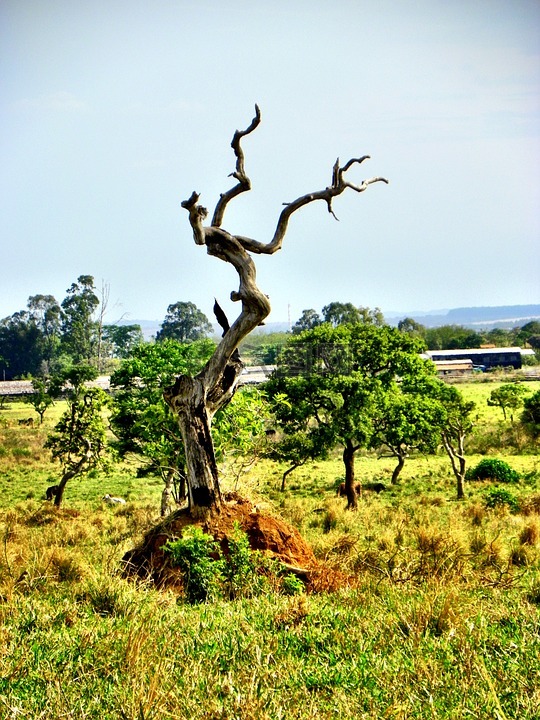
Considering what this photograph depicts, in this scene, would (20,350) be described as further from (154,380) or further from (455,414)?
(154,380)

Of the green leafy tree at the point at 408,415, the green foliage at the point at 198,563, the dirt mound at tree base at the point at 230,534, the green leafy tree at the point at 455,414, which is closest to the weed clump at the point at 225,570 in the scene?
the green foliage at the point at 198,563

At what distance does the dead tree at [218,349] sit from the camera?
8.36m

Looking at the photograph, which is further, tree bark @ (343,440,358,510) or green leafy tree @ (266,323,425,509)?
tree bark @ (343,440,358,510)

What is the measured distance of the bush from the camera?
84.9 ft

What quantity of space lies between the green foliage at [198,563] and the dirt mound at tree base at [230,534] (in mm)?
329

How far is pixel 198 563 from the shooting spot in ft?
22.5

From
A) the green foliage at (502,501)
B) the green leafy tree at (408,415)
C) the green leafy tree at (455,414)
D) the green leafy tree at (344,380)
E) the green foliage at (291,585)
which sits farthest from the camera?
the green leafy tree at (455,414)

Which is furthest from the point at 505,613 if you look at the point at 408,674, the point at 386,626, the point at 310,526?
the point at 310,526

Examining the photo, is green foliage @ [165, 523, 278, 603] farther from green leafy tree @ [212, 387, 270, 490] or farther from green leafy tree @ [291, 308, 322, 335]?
green leafy tree @ [291, 308, 322, 335]

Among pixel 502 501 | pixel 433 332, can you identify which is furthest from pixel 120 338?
pixel 502 501

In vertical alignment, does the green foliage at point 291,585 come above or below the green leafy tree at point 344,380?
below

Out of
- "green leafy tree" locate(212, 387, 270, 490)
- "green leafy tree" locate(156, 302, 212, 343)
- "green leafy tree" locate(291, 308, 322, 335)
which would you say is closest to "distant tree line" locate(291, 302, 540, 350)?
"green leafy tree" locate(291, 308, 322, 335)

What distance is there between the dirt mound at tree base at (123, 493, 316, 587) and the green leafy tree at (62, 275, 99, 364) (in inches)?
2920

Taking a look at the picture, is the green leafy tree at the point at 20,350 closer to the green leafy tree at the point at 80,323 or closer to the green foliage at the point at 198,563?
the green leafy tree at the point at 80,323
